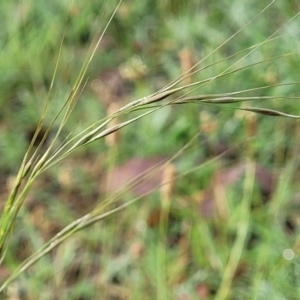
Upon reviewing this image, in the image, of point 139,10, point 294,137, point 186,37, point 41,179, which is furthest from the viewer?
point 139,10

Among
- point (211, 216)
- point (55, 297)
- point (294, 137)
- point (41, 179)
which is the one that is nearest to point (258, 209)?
point (211, 216)

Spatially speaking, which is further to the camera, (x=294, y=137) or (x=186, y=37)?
(x=186, y=37)

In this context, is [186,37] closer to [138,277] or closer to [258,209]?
[258,209]

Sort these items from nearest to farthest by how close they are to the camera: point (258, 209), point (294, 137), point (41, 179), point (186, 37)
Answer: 1. point (258, 209)
2. point (294, 137)
3. point (41, 179)
4. point (186, 37)

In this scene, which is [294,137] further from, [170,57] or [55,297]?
[55,297]

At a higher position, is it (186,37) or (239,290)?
(186,37)

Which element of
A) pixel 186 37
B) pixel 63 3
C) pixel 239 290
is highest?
pixel 63 3

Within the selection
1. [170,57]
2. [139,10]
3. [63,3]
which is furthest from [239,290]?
[63,3]
